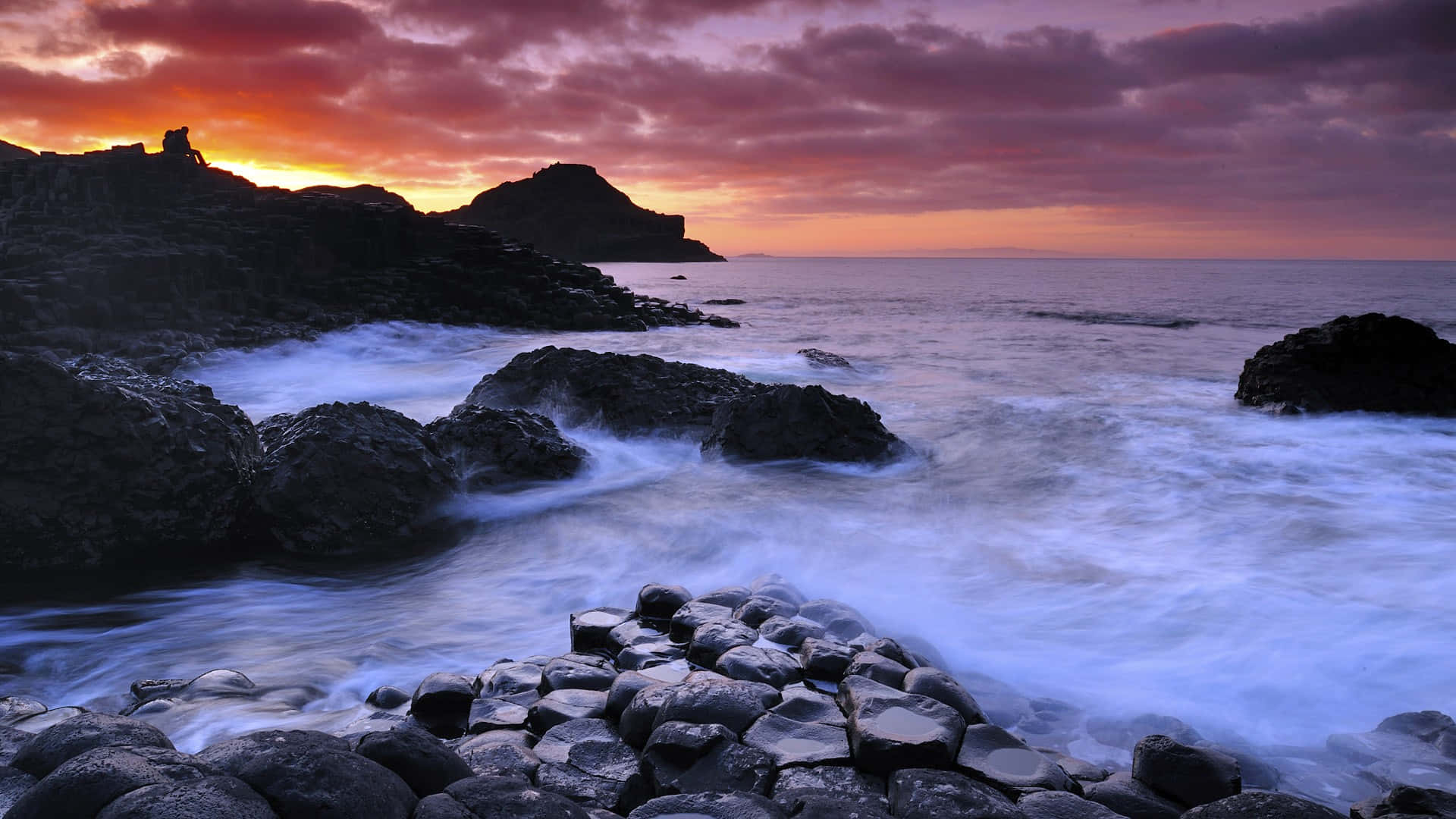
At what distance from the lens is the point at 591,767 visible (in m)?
2.74

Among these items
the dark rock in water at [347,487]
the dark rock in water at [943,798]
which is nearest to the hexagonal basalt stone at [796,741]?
the dark rock in water at [943,798]

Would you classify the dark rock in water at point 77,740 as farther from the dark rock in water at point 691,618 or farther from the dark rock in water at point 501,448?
the dark rock in water at point 501,448

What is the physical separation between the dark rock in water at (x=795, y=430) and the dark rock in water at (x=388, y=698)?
4613mm

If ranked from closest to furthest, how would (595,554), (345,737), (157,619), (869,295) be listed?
(345,737), (157,619), (595,554), (869,295)

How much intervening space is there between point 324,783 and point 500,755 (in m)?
0.84

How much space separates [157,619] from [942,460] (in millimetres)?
6630

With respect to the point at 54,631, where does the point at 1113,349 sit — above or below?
above

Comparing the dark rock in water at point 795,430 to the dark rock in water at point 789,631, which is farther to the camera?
the dark rock in water at point 795,430

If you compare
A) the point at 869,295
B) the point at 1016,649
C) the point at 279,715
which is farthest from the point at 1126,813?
the point at 869,295

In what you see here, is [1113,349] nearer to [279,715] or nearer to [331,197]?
[279,715]

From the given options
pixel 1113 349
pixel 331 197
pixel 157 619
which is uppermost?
pixel 331 197

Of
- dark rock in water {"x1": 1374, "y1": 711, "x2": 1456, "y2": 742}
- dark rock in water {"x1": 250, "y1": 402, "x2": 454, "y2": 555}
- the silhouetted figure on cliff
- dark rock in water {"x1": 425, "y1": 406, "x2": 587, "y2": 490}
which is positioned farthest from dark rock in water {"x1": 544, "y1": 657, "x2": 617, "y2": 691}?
the silhouetted figure on cliff

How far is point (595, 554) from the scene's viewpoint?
596cm

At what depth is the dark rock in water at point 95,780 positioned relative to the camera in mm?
1854
